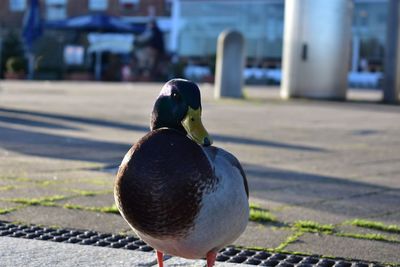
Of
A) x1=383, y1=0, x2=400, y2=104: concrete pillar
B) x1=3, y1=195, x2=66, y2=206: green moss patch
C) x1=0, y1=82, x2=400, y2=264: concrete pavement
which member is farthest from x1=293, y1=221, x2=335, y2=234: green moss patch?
x1=383, y1=0, x2=400, y2=104: concrete pillar

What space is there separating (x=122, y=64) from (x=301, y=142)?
27.9 m

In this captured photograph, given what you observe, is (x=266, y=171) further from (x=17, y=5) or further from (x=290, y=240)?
(x=17, y=5)

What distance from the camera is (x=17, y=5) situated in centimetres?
4459

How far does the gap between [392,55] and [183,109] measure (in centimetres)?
1419

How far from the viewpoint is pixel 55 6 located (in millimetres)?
43719

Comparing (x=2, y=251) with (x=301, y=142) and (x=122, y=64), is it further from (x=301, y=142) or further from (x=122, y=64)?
(x=122, y=64)

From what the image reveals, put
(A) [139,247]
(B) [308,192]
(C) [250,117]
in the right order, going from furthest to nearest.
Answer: (C) [250,117] < (B) [308,192] < (A) [139,247]

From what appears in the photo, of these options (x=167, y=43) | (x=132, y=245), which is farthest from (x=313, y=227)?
(x=167, y=43)

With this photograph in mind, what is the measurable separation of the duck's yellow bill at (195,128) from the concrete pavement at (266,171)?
1.21 m

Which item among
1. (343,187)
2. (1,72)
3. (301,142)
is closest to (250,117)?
(301,142)

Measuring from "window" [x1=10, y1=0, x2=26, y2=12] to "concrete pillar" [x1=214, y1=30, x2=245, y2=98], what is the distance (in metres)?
31.0

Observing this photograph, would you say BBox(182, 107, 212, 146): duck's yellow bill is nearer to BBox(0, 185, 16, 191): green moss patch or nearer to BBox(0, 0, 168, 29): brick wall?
BBox(0, 185, 16, 191): green moss patch

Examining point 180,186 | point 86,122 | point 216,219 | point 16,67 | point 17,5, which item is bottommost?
point 16,67

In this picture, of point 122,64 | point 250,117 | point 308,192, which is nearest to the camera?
point 308,192
